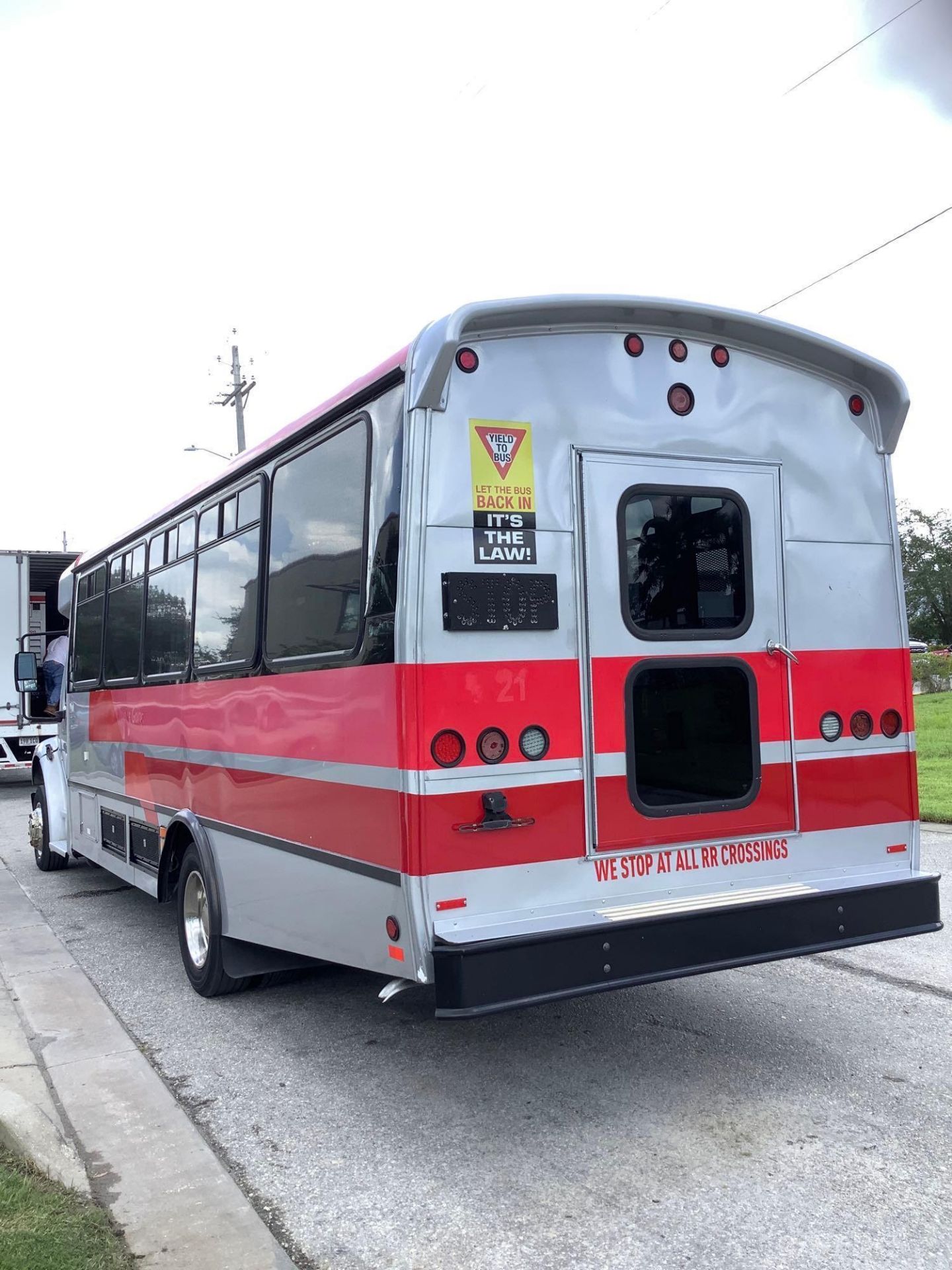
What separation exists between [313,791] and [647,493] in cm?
189

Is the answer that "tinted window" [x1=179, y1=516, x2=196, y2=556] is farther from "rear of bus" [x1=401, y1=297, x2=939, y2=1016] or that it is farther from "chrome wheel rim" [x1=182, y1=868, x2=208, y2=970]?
"rear of bus" [x1=401, y1=297, x2=939, y2=1016]

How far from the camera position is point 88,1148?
4.26 metres

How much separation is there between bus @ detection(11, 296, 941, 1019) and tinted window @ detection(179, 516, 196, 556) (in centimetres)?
114

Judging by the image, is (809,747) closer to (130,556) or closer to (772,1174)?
(772,1174)

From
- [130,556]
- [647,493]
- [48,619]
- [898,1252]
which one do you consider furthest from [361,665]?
[48,619]

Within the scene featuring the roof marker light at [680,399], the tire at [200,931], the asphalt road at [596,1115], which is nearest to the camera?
the asphalt road at [596,1115]

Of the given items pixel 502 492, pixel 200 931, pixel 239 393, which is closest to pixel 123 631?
pixel 200 931

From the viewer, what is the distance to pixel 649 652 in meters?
4.59

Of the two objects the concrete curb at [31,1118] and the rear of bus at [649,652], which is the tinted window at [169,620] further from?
the rear of bus at [649,652]

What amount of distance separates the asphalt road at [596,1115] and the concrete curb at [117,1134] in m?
0.10

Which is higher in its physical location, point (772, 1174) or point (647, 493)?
point (647, 493)

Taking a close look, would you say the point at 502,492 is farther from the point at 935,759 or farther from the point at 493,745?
the point at 935,759

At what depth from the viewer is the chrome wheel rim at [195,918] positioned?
6.23 meters

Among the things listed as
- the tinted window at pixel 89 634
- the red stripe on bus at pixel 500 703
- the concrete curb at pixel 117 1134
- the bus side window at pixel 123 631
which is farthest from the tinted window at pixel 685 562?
the tinted window at pixel 89 634
